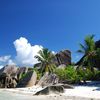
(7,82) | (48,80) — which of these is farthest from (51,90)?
(7,82)

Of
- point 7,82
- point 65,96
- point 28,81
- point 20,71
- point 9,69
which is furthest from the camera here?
point 20,71

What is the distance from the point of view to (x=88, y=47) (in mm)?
40344

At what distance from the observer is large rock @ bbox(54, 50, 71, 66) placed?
57.7 m

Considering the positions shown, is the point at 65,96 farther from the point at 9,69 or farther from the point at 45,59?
the point at 45,59

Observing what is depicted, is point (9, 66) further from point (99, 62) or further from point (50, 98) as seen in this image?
point (50, 98)

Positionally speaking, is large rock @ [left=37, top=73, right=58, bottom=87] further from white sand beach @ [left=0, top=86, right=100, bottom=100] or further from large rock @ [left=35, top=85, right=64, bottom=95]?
large rock @ [left=35, top=85, right=64, bottom=95]

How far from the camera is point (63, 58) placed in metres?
58.0

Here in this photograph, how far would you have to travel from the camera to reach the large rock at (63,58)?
57.7 meters

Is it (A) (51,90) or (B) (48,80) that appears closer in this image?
(A) (51,90)

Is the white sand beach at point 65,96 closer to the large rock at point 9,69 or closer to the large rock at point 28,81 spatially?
the large rock at point 28,81

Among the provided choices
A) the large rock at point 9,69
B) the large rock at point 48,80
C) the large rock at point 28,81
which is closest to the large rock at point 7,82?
the large rock at point 28,81

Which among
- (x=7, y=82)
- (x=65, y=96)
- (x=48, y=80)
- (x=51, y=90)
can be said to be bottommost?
(x=65, y=96)

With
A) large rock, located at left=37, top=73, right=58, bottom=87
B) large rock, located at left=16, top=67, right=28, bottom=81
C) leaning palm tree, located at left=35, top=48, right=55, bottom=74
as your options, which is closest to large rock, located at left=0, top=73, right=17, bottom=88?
large rock, located at left=16, top=67, right=28, bottom=81

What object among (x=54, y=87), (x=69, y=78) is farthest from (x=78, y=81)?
(x=54, y=87)
